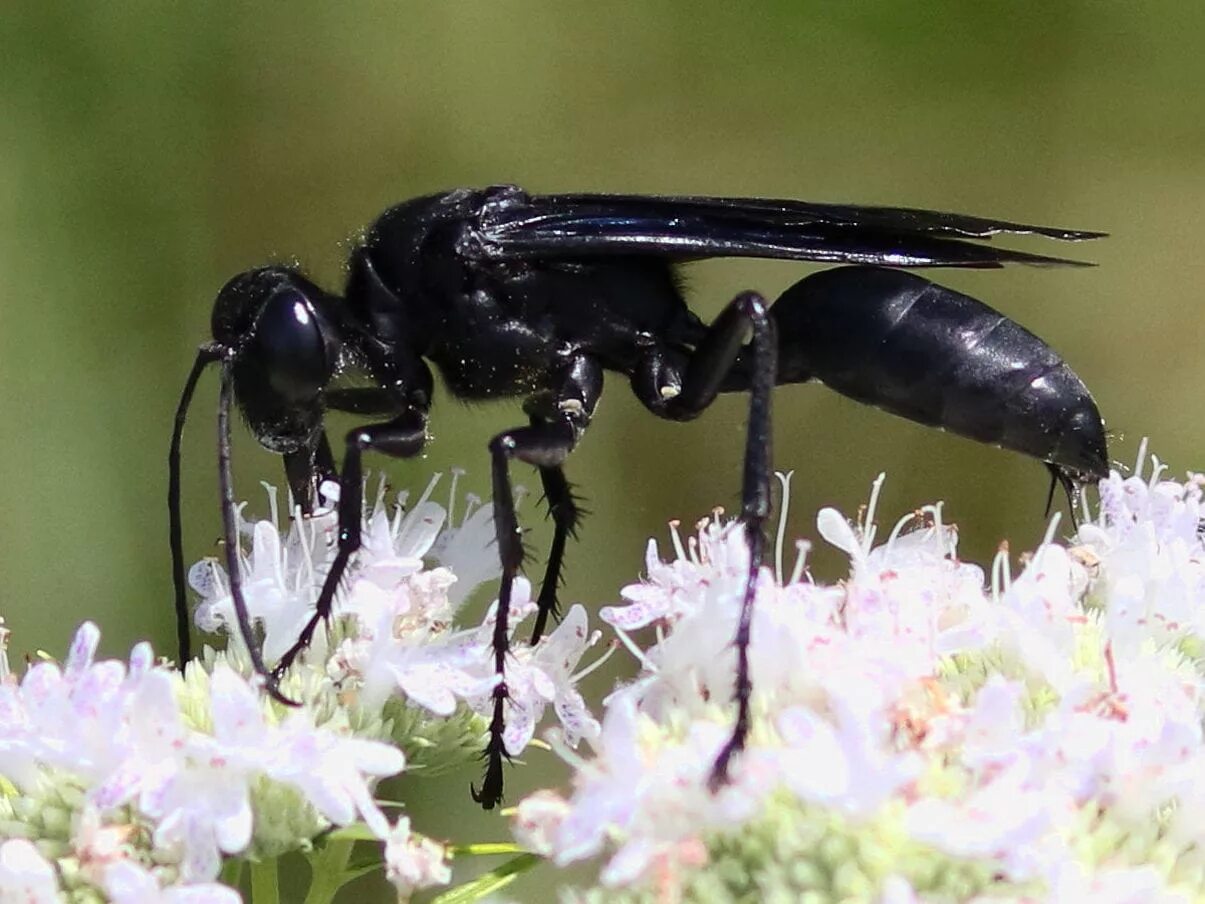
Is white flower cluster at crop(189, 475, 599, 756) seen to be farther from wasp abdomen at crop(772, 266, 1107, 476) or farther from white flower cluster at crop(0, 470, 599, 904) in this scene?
wasp abdomen at crop(772, 266, 1107, 476)

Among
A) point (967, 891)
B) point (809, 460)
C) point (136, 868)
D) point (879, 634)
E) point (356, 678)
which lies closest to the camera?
point (967, 891)

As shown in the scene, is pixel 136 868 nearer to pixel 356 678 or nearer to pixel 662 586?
pixel 356 678

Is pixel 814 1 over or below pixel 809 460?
over

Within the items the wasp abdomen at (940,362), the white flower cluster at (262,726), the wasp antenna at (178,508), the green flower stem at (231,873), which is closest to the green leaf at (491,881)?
the white flower cluster at (262,726)

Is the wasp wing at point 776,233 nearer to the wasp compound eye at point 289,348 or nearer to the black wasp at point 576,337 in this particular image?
the black wasp at point 576,337

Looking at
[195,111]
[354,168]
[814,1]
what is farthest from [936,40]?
[195,111]

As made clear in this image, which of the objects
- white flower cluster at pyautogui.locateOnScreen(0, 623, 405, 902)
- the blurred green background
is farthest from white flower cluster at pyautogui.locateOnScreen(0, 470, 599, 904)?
the blurred green background
